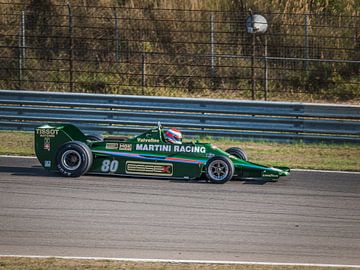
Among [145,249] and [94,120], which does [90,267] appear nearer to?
[145,249]

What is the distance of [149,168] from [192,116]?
450 cm

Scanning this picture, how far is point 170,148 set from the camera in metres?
14.0

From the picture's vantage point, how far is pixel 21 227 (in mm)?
10781

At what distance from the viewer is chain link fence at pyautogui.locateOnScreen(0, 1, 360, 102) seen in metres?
22.9

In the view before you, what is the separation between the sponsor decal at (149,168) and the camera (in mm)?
13945

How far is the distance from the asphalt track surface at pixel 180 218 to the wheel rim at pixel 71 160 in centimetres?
25

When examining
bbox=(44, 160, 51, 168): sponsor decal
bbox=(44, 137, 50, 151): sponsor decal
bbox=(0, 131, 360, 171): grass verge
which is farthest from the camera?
bbox=(0, 131, 360, 171): grass verge

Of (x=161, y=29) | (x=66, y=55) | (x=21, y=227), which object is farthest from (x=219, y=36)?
(x=21, y=227)

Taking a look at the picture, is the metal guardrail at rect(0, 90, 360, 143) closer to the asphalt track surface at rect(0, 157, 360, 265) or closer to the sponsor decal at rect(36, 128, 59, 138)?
the asphalt track surface at rect(0, 157, 360, 265)

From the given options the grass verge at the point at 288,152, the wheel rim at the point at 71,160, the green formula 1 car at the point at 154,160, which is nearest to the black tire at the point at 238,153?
the green formula 1 car at the point at 154,160

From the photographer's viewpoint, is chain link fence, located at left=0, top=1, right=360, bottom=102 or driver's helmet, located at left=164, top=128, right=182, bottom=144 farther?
chain link fence, located at left=0, top=1, right=360, bottom=102

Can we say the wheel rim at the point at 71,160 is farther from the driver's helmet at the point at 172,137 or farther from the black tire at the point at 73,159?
the driver's helmet at the point at 172,137

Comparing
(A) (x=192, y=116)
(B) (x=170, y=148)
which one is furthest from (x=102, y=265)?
(A) (x=192, y=116)

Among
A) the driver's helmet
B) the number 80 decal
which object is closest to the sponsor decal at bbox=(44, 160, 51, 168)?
the number 80 decal
